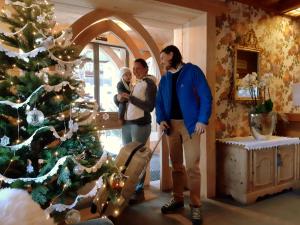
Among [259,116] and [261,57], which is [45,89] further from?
[261,57]

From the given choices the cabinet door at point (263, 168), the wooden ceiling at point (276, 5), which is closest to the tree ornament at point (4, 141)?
the cabinet door at point (263, 168)

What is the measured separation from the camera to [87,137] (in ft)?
5.57

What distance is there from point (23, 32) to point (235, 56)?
2414 mm

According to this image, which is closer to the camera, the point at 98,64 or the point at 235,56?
the point at 98,64

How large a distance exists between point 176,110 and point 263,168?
1.22 metres

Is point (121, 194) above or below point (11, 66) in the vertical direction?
below

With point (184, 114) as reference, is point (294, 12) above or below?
above

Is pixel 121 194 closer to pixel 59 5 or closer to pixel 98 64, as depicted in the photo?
pixel 98 64

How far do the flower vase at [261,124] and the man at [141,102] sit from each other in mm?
1152

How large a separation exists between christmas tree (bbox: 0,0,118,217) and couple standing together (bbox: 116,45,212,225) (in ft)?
3.24

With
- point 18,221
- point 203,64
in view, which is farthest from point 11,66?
point 203,64

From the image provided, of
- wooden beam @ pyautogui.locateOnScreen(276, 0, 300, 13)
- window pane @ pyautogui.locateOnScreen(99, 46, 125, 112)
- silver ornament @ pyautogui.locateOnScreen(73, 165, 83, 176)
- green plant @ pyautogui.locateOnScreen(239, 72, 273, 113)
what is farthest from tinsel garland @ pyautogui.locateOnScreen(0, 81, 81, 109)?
wooden beam @ pyautogui.locateOnScreen(276, 0, 300, 13)

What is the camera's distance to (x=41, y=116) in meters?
1.58

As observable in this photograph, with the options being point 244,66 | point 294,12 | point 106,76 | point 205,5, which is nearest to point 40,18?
point 106,76
